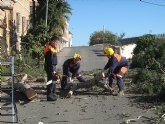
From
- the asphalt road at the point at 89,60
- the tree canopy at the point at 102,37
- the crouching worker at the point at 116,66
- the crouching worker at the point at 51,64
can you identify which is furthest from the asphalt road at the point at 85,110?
the tree canopy at the point at 102,37

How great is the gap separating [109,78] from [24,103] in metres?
3.63

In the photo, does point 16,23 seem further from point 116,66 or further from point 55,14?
point 116,66

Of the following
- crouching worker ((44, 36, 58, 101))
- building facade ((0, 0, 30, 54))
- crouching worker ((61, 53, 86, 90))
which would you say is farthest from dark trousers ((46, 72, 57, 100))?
building facade ((0, 0, 30, 54))

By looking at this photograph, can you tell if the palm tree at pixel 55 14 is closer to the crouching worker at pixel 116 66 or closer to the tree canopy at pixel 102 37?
the crouching worker at pixel 116 66

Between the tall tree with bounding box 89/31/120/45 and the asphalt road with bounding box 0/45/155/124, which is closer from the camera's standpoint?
the asphalt road with bounding box 0/45/155/124

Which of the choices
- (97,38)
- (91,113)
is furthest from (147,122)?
(97,38)

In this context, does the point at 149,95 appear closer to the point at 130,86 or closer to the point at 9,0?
the point at 130,86

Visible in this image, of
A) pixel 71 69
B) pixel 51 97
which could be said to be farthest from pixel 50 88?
pixel 71 69

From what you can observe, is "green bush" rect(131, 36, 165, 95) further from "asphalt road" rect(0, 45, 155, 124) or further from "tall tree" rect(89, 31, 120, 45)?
"tall tree" rect(89, 31, 120, 45)

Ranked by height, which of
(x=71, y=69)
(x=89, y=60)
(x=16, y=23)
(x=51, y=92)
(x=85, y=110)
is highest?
(x=16, y=23)

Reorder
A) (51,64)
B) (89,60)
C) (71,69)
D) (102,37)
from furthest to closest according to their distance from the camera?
(102,37) < (89,60) < (71,69) < (51,64)

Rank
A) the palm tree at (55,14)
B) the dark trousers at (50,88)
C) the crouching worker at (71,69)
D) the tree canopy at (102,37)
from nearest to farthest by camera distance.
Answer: the dark trousers at (50,88) → the crouching worker at (71,69) → the palm tree at (55,14) → the tree canopy at (102,37)

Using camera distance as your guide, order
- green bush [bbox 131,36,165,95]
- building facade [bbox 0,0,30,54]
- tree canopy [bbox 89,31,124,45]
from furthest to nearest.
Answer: tree canopy [bbox 89,31,124,45] < building facade [bbox 0,0,30,54] < green bush [bbox 131,36,165,95]

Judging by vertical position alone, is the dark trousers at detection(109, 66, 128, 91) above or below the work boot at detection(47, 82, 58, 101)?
above
